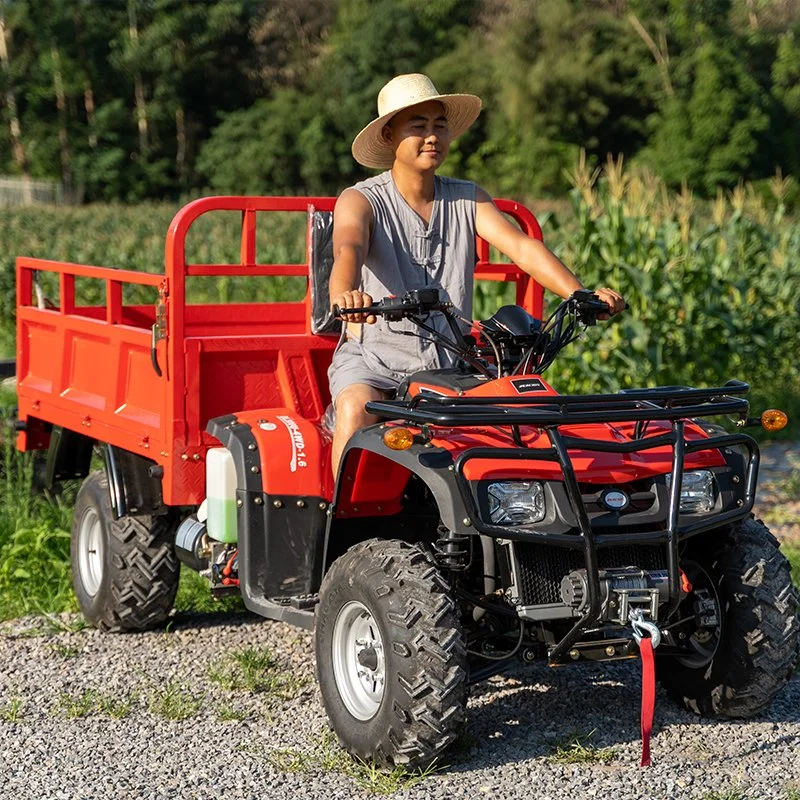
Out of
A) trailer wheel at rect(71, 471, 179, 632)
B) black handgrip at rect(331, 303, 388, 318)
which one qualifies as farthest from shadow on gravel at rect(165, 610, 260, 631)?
black handgrip at rect(331, 303, 388, 318)

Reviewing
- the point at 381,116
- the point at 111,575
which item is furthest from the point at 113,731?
the point at 381,116

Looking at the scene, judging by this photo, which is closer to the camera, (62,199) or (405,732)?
(405,732)

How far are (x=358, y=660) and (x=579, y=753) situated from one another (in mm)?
781

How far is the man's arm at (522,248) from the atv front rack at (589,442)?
0.97 meters

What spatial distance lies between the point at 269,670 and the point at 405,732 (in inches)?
56.5

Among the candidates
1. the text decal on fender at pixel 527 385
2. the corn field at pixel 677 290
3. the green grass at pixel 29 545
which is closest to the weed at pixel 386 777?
the text decal on fender at pixel 527 385

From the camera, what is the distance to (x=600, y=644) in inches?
176

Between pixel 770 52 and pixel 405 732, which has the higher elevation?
pixel 770 52

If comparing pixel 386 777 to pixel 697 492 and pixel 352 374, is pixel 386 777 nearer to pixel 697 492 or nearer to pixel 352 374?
pixel 697 492

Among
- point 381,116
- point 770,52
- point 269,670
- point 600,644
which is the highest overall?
point 770,52

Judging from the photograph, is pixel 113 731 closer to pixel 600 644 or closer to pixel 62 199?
pixel 600 644

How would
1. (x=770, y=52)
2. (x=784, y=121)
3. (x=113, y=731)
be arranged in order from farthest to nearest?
(x=770, y=52)
(x=784, y=121)
(x=113, y=731)

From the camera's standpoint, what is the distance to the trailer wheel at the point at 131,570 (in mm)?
6141

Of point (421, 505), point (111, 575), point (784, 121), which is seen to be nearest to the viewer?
point (421, 505)
